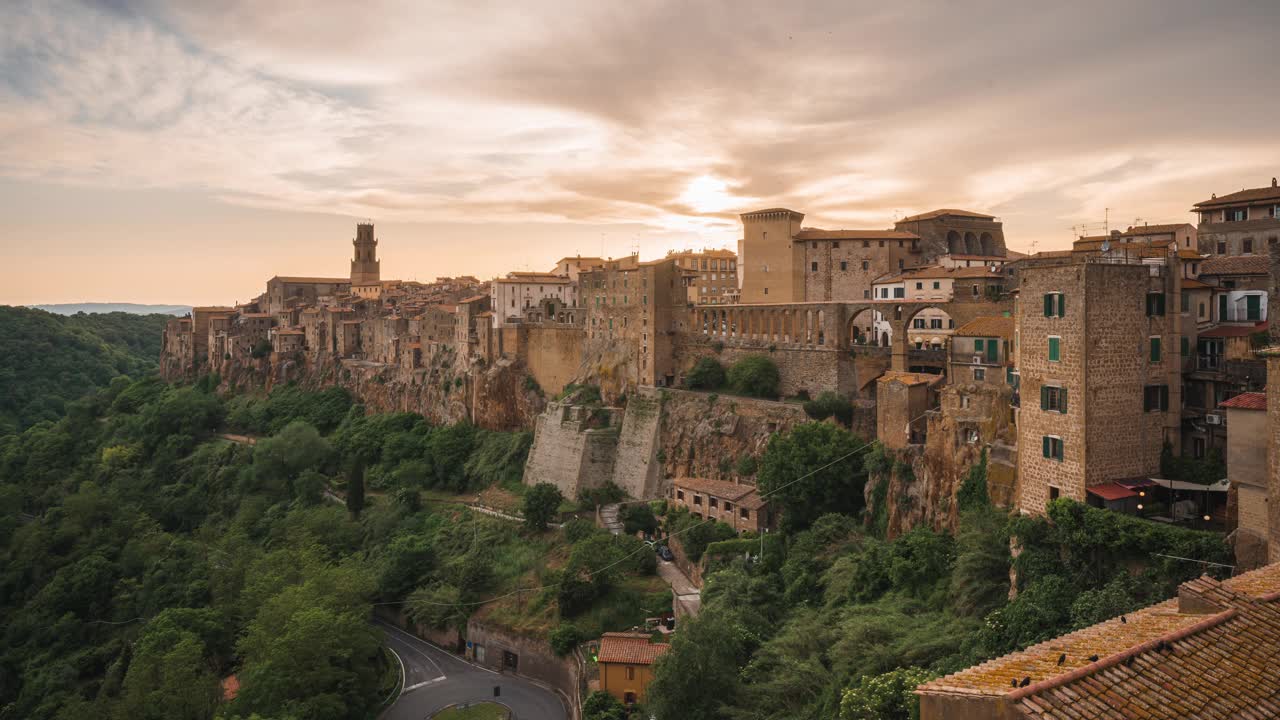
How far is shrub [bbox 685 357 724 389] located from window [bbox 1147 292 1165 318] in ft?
77.0

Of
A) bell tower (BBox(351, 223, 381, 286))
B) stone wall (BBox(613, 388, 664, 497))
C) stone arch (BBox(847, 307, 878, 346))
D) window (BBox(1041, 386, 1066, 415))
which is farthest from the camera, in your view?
bell tower (BBox(351, 223, 381, 286))

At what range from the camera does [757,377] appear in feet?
127

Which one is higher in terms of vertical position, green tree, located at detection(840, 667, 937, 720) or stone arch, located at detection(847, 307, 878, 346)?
stone arch, located at detection(847, 307, 878, 346)

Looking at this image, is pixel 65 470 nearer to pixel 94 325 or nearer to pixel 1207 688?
pixel 94 325

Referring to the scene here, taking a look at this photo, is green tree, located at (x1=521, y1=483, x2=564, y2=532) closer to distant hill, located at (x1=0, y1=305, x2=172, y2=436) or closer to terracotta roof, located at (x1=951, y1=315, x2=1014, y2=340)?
terracotta roof, located at (x1=951, y1=315, x2=1014, y2=340)

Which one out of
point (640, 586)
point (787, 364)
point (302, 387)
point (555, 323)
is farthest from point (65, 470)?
point (787, 364)

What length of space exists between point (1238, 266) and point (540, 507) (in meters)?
30.3

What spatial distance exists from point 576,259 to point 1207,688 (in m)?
68.0

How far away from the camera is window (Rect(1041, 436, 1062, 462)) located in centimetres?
1977

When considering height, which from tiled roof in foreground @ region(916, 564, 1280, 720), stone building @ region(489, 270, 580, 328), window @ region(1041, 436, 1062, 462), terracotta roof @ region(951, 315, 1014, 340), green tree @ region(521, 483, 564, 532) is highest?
stone building @ region(489, 270, 580, 328)

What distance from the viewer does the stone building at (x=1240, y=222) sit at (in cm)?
3064

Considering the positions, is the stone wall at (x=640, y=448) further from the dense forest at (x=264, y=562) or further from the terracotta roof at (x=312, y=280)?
the terracotta roof at (x=312, y=280)

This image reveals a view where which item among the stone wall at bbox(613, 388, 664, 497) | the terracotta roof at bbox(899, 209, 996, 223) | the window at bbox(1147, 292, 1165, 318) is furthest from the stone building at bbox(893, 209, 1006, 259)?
the window at bbox(1147, 292, 1165, 318)

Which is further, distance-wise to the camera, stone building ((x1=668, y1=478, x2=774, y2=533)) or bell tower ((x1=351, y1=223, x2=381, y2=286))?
bell tower ((x1=351, y1=223, x2=381, y2=286))
